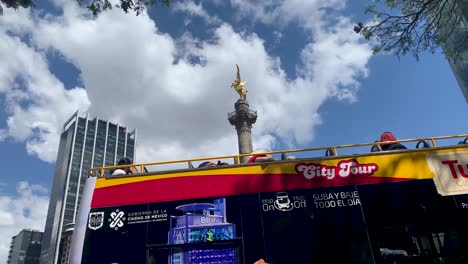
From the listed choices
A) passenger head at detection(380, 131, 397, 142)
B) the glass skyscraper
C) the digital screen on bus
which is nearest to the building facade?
the glass skyscraper

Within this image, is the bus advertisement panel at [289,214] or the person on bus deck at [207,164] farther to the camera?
the person on bus deck at [207,164]

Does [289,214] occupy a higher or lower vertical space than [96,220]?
lower

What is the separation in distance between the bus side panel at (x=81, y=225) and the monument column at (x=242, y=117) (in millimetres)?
25974

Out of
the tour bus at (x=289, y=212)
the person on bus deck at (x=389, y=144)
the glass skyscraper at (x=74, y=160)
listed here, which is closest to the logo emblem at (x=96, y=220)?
the tour bus at (x=289, y=212)

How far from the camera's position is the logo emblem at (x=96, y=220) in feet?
19.7

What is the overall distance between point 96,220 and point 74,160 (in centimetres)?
15021

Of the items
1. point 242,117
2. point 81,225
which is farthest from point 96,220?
point 242,117

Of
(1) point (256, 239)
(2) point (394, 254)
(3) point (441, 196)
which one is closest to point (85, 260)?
(1) point (256, 239)

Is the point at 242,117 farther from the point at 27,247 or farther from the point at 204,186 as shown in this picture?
the point at 27,247

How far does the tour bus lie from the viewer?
5684mm

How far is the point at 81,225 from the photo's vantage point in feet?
19.6

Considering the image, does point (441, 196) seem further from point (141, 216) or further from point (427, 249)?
point (141, 216)

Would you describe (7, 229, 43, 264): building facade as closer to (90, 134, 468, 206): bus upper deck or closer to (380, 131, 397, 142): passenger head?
(90, 134, 468, 206): bus upper deck

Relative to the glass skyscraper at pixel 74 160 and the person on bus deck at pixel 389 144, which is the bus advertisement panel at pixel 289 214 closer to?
the person on bus deck at pixel 389 144
